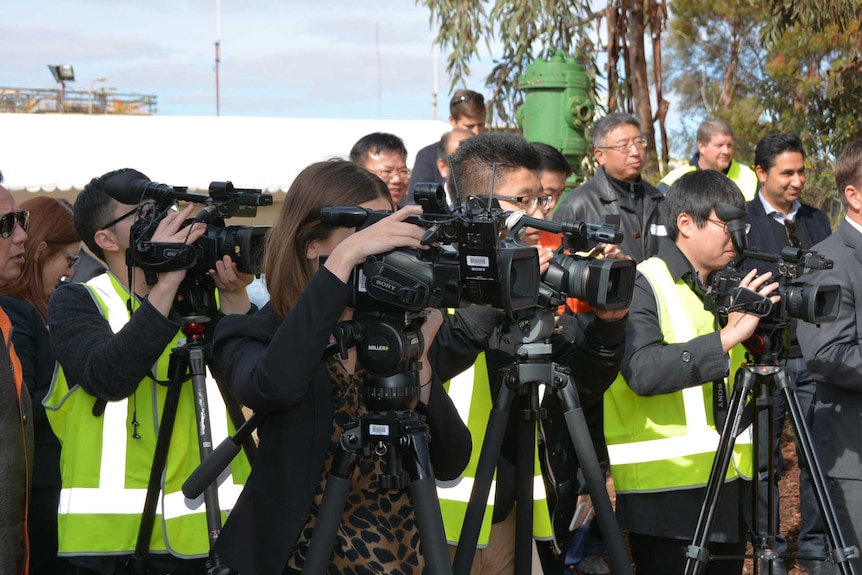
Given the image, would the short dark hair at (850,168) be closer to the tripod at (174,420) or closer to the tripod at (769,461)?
the tripod at (769,461)

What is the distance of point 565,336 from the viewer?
3.19m

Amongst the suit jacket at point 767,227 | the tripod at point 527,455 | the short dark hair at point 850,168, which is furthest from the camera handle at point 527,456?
the suit jacket at point 767,227

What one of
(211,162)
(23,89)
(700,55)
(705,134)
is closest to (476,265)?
(705,134)

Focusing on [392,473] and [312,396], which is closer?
[392,473]

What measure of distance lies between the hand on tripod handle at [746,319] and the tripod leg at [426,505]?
1508 mm

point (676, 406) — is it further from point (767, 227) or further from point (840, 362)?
point (767, 227)

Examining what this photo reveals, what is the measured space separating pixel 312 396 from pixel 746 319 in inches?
63.6

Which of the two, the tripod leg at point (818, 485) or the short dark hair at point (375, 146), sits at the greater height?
the short dark hair at point (375, 146)

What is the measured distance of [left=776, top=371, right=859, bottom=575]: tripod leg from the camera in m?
3.06

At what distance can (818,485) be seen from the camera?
3139 mm

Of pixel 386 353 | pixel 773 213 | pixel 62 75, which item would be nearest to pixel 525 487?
pixel 386 353

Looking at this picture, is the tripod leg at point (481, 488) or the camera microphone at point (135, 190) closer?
the tripod leg at point (481, 488)

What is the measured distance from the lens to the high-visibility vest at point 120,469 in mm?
3014

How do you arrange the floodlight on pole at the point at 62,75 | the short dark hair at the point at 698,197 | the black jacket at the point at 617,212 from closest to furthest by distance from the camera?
the short dark hair at the point at 698,197 < the black jacket at the point at 617,212 < the floodlight on pole at the point at 62,75
